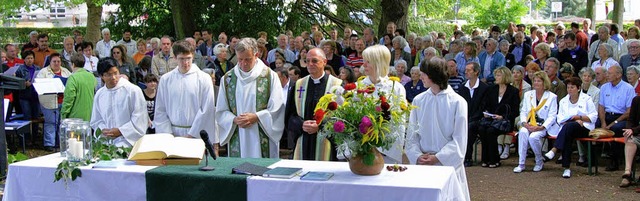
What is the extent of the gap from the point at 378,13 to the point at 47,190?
1597 centimetres

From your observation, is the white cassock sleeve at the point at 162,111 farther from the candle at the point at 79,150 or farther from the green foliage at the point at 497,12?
the green foliage at the point at 497,12

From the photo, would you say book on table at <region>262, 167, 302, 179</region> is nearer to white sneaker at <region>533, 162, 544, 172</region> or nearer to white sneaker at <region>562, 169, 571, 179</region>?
white sneaker at <region>562, 169, 571, 179</region>

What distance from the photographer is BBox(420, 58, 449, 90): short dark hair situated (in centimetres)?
571

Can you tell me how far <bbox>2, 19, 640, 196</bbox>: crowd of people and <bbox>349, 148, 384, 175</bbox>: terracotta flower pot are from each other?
0.88m

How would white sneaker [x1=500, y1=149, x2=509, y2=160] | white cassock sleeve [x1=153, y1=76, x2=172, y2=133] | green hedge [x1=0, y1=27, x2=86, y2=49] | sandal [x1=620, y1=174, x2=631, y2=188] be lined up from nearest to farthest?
white cassock sleeve [x1=153, y1=76, x2=172, y2=133]
sandal [x1=620, y1=174, x2=631, y2=188]
white sneaker [x1=500, y1=149, x2=509, y2=160]
green hedge [x1=0, y1=27, x2=86, y2=49]

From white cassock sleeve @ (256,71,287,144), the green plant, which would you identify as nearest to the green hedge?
white cassock sleeve @ (256,71,287,144)

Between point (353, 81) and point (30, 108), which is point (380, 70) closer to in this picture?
point (353, 81)

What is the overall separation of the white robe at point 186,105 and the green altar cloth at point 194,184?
190 cm

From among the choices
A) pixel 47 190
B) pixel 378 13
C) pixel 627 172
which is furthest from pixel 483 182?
pixel 378 13

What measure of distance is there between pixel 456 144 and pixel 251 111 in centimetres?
213

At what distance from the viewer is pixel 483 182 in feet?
30.8

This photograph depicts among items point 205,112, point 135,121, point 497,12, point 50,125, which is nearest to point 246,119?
point 205,112

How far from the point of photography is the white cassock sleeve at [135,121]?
723 centimetres

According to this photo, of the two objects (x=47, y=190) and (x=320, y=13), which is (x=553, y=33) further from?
(x=47, y=190)
